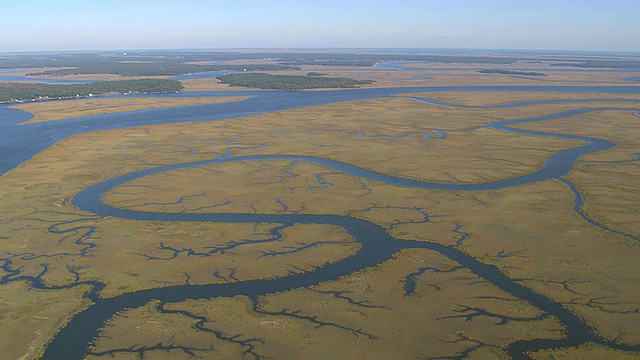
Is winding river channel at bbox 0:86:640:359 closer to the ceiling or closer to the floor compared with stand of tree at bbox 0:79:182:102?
closer to the floor

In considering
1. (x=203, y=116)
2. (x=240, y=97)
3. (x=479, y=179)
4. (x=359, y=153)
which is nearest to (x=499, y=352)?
(x=479, y=179)

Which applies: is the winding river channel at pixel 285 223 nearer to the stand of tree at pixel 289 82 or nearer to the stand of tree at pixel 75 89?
the stand of tree at pixel 75 89

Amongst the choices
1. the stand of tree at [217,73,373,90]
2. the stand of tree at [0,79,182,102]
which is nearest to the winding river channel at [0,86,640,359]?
the stand of tree at [0,79,182,102]

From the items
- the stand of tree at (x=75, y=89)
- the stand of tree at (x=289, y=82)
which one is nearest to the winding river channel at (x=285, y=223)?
the stand of tree at (x=75, y=89)

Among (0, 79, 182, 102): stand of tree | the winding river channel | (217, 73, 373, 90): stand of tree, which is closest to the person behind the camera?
the winding river channel

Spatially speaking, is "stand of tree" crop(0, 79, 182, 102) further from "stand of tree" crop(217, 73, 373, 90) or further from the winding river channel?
the winding river channel

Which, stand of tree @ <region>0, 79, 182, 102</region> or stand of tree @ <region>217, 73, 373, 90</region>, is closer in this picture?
stand of tree @ <region>0, 79, 182, 102</region>

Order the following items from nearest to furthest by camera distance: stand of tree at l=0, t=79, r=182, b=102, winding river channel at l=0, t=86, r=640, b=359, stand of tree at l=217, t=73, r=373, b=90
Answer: winding river channel at l=0, t=86, r=640, b=359 → stand of tree at l=0, t=79, r=182, b=102 → stand of tree at l=217, t=73, r=373, b=90

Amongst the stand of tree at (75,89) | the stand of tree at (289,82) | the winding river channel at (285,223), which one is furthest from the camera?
the stand of tree at (289,82)
